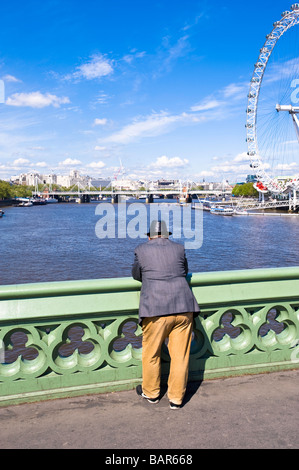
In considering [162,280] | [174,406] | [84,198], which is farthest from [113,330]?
[84,198]

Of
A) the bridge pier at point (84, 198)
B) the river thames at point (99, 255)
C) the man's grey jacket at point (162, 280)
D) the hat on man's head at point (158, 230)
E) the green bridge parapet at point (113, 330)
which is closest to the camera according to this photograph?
the man's grey jacket at point (162, 280)

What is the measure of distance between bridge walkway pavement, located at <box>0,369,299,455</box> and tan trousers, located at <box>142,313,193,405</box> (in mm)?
141

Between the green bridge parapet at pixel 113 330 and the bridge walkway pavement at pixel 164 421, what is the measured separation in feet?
0.51

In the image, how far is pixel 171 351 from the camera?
11.3ft

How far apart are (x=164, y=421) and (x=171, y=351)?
537mm

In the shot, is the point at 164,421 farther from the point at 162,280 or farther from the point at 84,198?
the point at 84,198

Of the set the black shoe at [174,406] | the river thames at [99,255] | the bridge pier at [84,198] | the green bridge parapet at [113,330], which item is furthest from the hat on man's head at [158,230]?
the bridge pier at [84,198]

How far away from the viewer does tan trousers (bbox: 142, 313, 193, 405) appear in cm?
336

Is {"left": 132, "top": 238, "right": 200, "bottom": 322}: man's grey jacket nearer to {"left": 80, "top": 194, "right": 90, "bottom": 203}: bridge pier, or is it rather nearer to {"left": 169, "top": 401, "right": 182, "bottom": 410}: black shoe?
{"left": 169, "top": 401, "right": 182, "bottom": 410}: black shoe

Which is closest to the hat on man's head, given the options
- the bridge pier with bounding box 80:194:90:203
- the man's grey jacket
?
the man's grey jacket

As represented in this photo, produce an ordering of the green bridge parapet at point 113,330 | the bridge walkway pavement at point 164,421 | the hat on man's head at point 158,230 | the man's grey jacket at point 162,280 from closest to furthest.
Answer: the bridge walkway pavement at point 164,421 < the man's grey jacket at point 162,280 < the green bridge parapet at point 113,330 < the hat on man's head at point 158,230

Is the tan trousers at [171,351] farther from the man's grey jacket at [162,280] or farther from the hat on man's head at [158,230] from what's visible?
the hat on man's head at [158,230]

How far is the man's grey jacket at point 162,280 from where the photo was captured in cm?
331

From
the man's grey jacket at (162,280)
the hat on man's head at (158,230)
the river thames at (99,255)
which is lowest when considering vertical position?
the river thames at (99,255)
